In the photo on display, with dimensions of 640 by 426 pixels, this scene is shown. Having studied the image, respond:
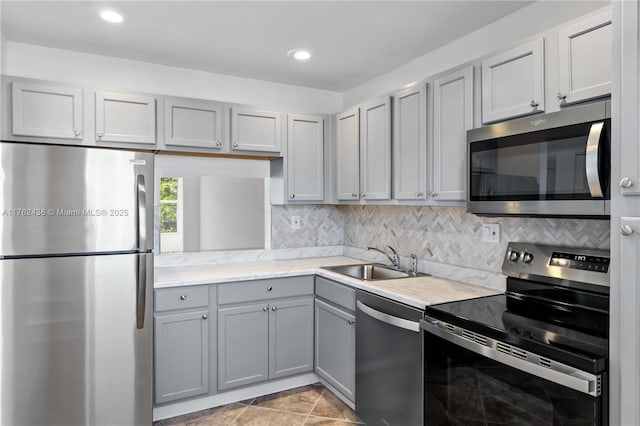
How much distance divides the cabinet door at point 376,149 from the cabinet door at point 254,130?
703mm

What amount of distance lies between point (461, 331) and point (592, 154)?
0.87m

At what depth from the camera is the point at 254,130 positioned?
3150 millimetres

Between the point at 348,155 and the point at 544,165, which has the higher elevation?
the point at 348,155

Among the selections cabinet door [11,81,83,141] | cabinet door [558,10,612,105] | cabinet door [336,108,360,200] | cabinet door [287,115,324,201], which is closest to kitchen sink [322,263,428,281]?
cabinet door [336,108,360,200]

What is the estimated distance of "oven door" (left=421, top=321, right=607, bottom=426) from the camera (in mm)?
1337

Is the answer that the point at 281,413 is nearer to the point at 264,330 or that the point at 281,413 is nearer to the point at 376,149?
the point at 264,330

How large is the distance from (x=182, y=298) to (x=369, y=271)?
4.65ft

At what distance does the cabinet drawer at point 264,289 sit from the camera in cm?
276

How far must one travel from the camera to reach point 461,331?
1749mm

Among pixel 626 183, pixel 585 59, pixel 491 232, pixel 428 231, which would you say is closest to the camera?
pixel 626 183

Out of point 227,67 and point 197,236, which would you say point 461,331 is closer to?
point 197,236

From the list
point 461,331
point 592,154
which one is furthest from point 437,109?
point 461,331

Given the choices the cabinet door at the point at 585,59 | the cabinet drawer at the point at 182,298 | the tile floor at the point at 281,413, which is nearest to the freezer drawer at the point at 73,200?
the cabinet drawer at the point at 182,298

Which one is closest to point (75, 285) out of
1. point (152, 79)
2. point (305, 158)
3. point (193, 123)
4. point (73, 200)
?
point (73, 200)
